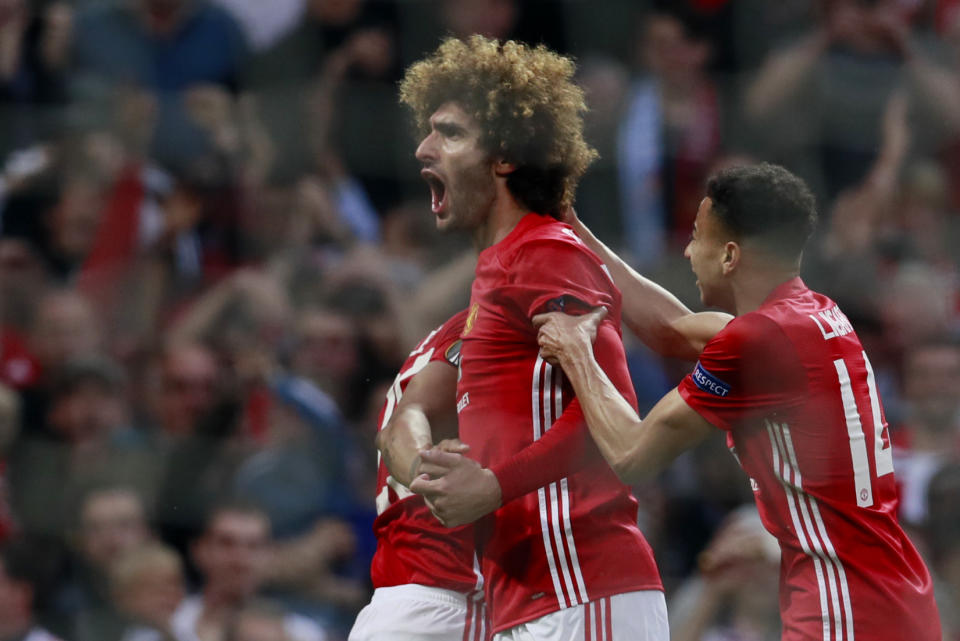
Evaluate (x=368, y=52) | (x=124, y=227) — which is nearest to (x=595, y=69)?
(x=368, y=52)

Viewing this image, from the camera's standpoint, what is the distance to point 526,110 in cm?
309

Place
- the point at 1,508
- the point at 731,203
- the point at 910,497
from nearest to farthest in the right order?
1. the point at 731,203
2. the point at 910,497
3. the point at 1,508

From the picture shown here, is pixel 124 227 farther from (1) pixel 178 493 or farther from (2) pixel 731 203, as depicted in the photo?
(2) pixel 731 203

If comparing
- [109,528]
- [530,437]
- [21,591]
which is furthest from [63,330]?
[530,437]

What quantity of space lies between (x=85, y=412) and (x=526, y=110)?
7.69 ft

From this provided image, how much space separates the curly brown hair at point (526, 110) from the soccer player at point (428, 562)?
383 mm

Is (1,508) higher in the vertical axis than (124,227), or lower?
lower

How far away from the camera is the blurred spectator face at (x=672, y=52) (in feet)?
16.9

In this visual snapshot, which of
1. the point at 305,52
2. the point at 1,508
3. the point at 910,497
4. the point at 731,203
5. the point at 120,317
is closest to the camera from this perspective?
the point at 731,203

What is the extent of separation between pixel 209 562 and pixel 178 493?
1.17ft

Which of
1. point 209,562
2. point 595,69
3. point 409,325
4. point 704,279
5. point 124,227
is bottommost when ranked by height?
point 209,562

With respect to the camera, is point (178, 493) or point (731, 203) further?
point (178, 493)

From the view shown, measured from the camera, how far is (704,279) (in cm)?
296

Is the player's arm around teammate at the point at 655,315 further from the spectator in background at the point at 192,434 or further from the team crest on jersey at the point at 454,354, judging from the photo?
the spectator in background at the point at 192,434
